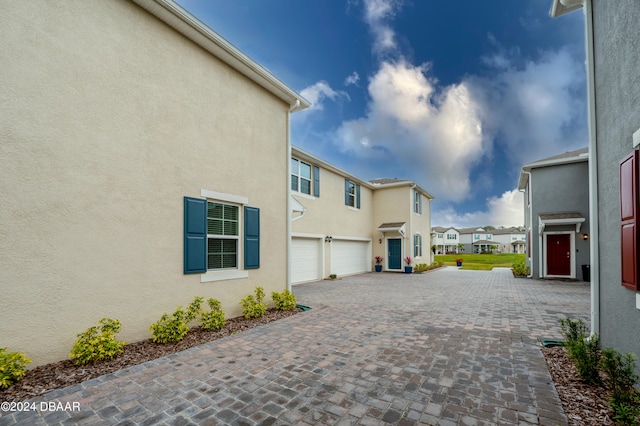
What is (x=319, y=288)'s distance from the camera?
12.1 meters

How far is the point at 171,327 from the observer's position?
5.16 meters

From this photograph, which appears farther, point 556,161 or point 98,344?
point 556,161

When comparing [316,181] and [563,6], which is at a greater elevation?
[563,6]

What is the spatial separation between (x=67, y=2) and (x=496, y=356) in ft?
29.9

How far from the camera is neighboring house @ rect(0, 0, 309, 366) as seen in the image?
3840 millimetres

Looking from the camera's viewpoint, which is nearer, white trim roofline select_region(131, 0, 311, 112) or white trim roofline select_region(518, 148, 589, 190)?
white trim roofline select_region(131, 0, 311, 112)

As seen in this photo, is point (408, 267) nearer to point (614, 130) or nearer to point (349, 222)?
point (349, 222)

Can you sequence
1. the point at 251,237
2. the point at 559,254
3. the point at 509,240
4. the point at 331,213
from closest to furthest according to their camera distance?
the point at 251,237 → the point at 559,254 → the point at 331,213 → the point at 509,240

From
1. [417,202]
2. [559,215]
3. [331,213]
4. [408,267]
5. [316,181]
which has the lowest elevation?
[408,267]

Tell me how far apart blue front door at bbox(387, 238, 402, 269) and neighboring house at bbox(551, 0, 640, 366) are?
14.9m

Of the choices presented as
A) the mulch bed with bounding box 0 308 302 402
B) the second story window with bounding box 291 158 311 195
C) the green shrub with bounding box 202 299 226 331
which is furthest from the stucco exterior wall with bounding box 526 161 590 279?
the mulch bed with bounding box 0 308 302 402

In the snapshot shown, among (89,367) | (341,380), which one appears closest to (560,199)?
(341,380)

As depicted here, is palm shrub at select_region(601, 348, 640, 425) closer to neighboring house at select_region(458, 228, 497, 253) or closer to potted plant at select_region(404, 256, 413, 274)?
potted plant at select_region(404, 256, 413, 274)

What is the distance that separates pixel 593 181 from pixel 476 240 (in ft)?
234
